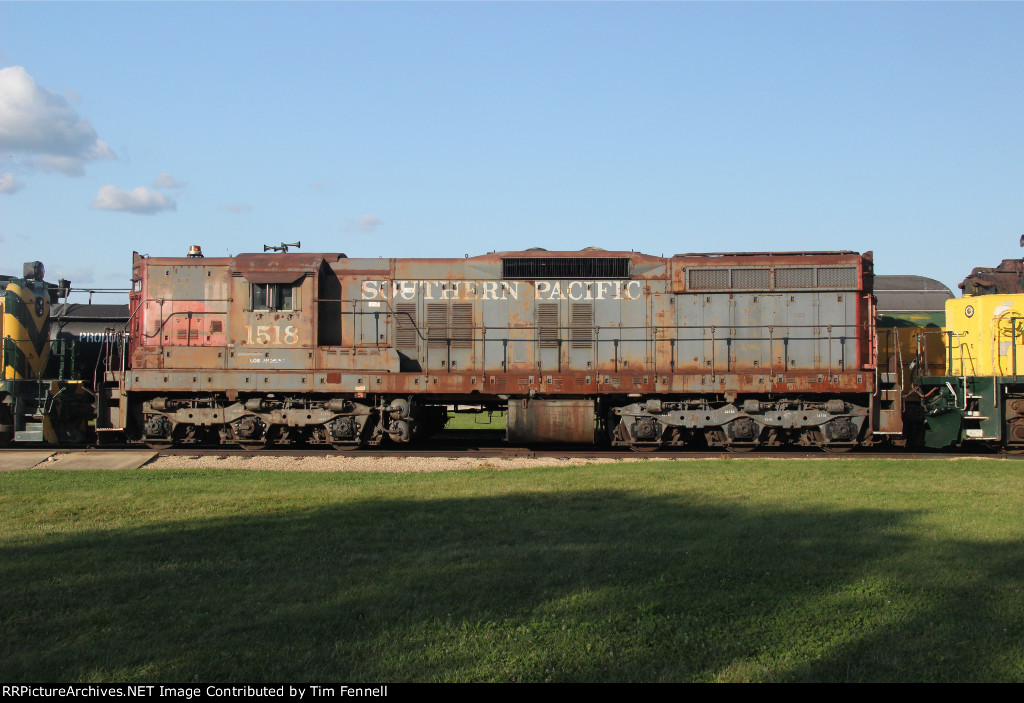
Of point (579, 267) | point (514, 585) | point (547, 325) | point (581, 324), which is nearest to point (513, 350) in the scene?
point (547, 325)

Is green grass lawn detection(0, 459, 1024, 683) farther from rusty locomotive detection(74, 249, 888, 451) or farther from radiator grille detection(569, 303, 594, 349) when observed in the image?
radiator grille detection(569, 303, 594, 349)

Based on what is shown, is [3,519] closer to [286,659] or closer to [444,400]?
[286,659]

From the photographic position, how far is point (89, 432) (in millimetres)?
16359

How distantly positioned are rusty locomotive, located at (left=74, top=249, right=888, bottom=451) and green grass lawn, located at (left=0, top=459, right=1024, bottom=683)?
17.3 feet

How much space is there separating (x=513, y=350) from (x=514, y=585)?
10.2m

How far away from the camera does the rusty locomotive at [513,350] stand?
15.3 m

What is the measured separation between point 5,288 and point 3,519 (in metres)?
9.70

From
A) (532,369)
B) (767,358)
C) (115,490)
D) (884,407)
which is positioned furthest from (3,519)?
(884,407)

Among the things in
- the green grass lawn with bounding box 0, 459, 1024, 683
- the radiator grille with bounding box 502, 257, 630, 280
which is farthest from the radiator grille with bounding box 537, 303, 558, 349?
the green grass lawn with bounding box 0, 459, 1024, 683

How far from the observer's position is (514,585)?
591cm

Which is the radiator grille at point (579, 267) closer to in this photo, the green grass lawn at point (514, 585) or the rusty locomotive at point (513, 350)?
the rusty locomotive at point (513, 350)

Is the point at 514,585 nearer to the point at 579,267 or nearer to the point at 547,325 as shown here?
the point at 547,325

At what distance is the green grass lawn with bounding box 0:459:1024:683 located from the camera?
452 cm
